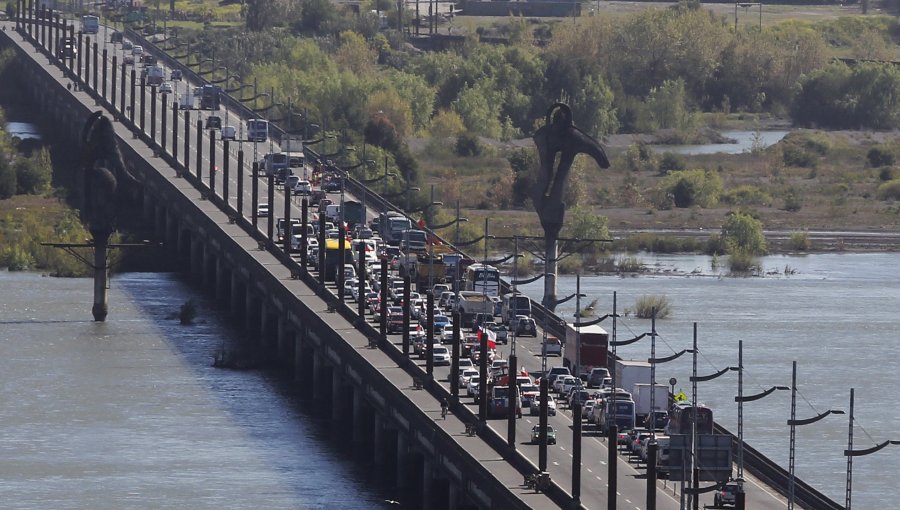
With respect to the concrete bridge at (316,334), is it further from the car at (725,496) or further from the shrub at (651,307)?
the shrub at (651,307)

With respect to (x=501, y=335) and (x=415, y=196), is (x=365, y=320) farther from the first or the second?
Answer: (x=415, y=196)

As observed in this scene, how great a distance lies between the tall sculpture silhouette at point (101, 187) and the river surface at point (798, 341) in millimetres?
19640

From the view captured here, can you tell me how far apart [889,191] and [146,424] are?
8756cm

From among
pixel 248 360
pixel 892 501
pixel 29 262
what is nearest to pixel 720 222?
pixel 29 262

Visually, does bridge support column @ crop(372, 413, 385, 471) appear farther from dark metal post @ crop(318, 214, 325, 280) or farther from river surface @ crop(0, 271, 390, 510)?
dark metal post @ crop(318, 214, 325, 280)

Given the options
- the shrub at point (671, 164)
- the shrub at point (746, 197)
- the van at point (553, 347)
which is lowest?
the shrub at point (746, 197)

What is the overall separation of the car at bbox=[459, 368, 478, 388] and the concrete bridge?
102 cm

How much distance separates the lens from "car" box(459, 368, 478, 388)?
91.8 metres

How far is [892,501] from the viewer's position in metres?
85.9

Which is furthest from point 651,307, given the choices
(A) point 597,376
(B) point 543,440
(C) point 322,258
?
(B) point 543,440

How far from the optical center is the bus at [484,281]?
11638 centimetres

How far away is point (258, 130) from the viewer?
168875 mm

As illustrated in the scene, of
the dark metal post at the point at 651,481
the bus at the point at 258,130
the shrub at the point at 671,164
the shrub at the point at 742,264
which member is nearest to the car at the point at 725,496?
the dark metal post at the point at 651,481

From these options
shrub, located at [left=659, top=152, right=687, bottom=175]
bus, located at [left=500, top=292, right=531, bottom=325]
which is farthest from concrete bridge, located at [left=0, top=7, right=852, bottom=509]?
shrub, located at [left=659, top=152, right=687, bottom=175]
